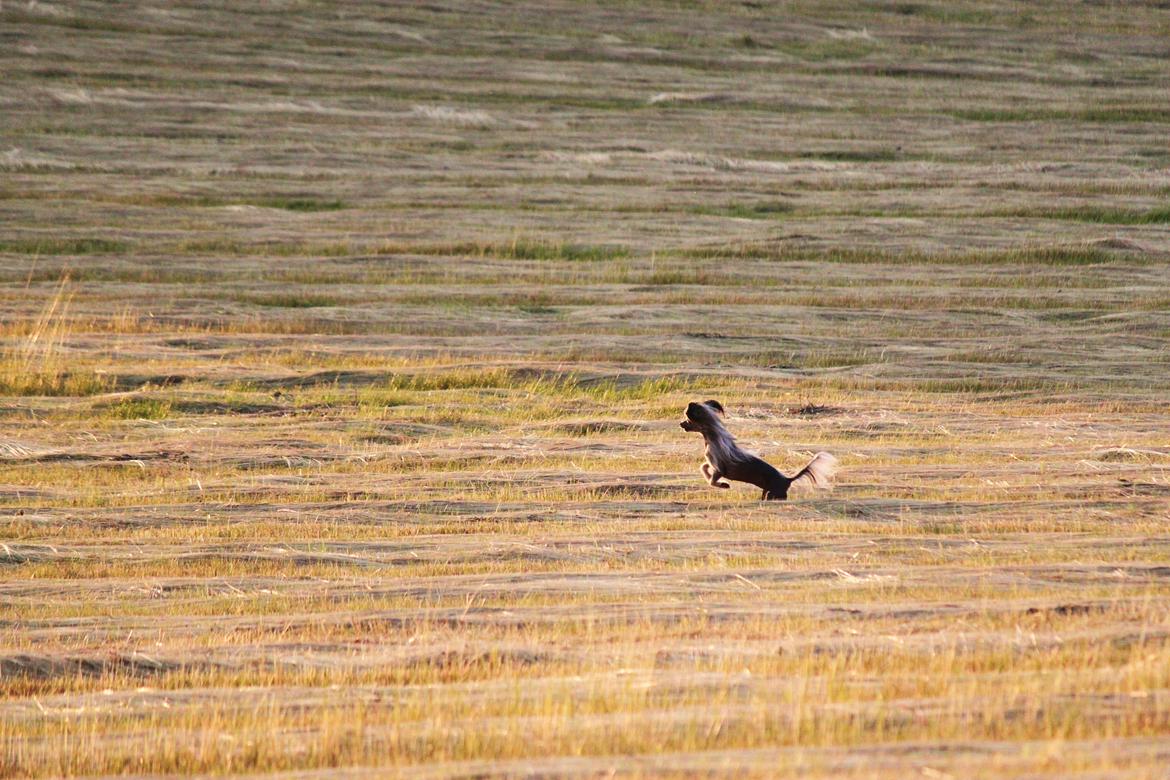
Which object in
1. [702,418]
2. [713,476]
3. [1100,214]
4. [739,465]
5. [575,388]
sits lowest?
[575,388]

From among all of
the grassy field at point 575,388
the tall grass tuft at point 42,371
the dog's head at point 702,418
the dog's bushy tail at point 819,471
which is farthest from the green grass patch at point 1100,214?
the dog's head at point 702,418

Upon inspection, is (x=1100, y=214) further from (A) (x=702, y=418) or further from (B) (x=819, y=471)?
(A) (x=702, y=418)

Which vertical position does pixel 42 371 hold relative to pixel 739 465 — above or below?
below

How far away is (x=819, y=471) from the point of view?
10.2 meters

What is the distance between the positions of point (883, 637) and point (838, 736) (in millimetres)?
1657

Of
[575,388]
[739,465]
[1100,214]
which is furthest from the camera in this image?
[1100,214]

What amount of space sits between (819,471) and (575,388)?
6480mm

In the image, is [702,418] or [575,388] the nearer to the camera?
[702,418]

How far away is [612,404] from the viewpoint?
1545cm

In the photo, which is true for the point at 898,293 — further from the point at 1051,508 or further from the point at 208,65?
the point at 208,65

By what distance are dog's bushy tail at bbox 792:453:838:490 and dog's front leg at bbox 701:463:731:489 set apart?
0.49 meters

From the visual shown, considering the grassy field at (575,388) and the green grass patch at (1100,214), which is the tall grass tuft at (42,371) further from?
the green grass patch at (1100,214)

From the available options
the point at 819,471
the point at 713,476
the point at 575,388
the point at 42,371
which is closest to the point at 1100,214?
the point at 575,388

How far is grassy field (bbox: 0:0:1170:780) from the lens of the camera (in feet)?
18.7
